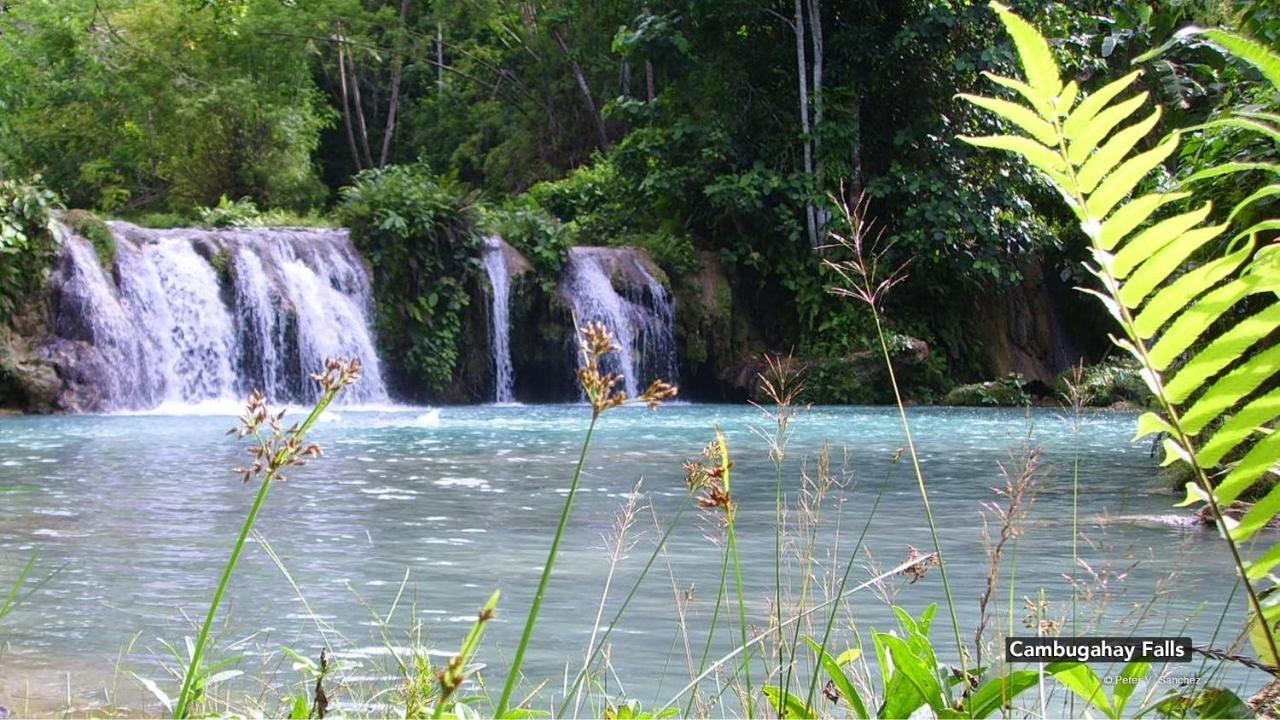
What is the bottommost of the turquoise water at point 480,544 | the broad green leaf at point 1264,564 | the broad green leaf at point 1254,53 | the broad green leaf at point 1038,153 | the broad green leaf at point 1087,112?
the turquoise water at point 480,544

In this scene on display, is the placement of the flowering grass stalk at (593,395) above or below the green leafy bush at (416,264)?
below

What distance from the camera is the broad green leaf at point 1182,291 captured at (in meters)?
1.31

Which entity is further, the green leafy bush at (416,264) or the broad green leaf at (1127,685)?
the green leafy bush at (416,264)

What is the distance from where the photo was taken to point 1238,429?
139 cm

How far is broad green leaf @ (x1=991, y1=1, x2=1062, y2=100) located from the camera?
1.22 m

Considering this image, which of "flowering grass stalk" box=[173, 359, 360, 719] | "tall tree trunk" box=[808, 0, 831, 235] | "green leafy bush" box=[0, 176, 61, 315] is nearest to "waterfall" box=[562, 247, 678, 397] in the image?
"tall tree trunk" box=[808, 0, 831, 235]

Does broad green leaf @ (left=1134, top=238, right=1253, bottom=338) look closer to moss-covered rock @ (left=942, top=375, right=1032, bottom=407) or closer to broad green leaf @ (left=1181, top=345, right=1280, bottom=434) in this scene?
broad green leaf @ (left=1181, top=345, right=1280, bottom=434)

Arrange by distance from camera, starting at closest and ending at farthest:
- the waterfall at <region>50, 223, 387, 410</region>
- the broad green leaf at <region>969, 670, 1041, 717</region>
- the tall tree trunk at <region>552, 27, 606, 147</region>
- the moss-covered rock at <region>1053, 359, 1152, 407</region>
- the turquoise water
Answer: the broad green leaf at <region>969, 670, 1041, 717</region>, the turquoise water, the waterfall at <region>50, 223, 387, 410</region>, the moss-covered rock at <region>1053, 359, 1152, 407</region>, the tall tree trunk at <region>552, 27, 606, 147</region>

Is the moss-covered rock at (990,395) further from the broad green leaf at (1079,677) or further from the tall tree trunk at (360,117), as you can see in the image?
the tall tree trunk at (360,117)

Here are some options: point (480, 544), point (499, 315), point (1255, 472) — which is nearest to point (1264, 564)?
point (1255, 472)

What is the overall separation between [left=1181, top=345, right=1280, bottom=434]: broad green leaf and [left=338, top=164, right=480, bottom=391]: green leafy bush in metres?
18.3

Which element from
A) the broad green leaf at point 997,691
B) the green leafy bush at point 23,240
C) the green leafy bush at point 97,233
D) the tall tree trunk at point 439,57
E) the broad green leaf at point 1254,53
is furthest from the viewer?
the tall tree trunk at point 439,57

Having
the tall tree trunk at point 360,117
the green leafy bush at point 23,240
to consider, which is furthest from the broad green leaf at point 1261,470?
the tall tree trunk at point 360,117

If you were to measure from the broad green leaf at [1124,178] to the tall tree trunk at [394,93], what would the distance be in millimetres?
29850
